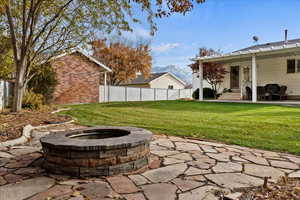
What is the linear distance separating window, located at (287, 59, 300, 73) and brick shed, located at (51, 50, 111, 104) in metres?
12.9

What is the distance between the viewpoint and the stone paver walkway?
7.10 feet

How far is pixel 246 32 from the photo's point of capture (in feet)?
65.9

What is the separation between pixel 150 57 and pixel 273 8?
17938 millimetres

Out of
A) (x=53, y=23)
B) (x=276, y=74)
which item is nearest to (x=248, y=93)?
(x=276, y=74)

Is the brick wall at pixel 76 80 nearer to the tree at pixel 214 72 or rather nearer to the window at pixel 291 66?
the tree at pixel 214 72

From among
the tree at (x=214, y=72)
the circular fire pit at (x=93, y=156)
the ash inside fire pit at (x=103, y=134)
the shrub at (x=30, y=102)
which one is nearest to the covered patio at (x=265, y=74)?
the tree at (x=214, y=72)

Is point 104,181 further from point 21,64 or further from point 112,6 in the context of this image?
point 21,64

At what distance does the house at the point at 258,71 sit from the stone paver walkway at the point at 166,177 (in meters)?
9.27

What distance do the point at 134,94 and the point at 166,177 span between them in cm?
1788

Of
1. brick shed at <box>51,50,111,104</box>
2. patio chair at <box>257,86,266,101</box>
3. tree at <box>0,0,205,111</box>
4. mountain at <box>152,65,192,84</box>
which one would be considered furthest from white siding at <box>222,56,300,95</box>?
brick shed at <box>51,50,111,104</box>

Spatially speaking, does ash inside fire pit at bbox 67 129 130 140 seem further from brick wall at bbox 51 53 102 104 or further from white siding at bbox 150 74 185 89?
white siding at bbox 150 74 185 89

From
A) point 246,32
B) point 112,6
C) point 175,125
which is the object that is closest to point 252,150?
point 175,125

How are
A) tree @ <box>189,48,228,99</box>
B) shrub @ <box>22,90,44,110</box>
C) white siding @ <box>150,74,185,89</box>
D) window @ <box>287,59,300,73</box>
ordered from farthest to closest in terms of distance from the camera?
1. white siding @ <box>150,74,185,89</box>
2. tree @ <box>189,48,228,99</box>
3. window @ <box>287,59,300,73</box>
4. shrub @ <box>22,90,44,110</box>

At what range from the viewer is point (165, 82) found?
31.4 m
